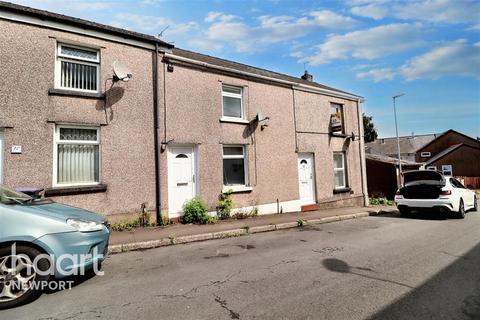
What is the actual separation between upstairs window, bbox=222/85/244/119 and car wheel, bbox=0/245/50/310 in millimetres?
8030

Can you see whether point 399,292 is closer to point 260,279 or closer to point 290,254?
point 260,279

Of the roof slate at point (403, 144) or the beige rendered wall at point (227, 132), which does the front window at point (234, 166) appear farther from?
the roof slate at point (403, 144)

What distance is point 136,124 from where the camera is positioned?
9.01 meters

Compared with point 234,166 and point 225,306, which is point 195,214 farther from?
point 225,306

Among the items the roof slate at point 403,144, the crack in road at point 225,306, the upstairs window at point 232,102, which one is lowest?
the crack in road at point 225,306

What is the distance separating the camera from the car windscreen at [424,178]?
36.9 feet

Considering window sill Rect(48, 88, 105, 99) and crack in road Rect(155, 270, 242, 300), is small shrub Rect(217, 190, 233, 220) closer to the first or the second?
window sill Rect(48, 88, 105, 99)

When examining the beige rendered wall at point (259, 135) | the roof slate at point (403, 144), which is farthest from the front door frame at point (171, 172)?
the roof slate at point (403, 144)

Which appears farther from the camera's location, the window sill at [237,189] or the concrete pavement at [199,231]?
the window sill at [237,189]

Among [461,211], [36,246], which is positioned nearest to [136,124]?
[36,246]

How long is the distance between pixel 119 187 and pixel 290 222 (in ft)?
17.3

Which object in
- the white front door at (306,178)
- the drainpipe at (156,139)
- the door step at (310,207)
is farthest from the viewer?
the white front door at (306,178)

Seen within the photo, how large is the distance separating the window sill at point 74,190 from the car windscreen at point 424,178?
1094cm

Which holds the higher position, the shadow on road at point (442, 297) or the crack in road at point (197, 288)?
→ the crack in road at point (197, 288)
